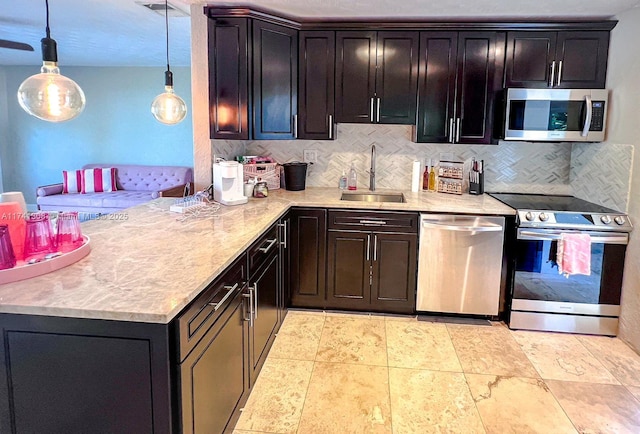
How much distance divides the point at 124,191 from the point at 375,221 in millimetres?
5087

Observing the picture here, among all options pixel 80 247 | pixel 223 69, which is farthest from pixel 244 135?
pixel 80 247

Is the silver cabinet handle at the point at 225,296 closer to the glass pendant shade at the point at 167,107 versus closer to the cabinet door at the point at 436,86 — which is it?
the glass pendant shade at the point at 167,107

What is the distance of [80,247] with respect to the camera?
1970 mm

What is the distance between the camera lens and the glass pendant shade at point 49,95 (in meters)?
1.55

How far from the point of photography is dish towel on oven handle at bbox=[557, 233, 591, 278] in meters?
3.21

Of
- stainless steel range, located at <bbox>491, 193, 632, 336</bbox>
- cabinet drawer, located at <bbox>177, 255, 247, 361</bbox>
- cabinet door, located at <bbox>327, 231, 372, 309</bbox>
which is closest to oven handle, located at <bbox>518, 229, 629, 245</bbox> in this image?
stainless steel range, located at <bbox>491, 193, 632, 336</bbox>

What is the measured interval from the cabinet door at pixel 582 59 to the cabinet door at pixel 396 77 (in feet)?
3.72

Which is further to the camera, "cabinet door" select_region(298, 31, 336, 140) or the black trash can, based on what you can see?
the black trash can

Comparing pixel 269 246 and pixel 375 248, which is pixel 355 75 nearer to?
pixel 375 248

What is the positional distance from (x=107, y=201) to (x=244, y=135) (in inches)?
157

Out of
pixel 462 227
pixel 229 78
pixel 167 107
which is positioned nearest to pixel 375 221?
pixel 462 227

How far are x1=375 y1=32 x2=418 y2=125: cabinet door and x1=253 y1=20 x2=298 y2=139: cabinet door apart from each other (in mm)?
701

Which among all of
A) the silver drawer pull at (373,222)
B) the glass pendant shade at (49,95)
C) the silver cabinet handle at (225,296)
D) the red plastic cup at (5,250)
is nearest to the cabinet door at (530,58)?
the silver drawer pull at (373,222)

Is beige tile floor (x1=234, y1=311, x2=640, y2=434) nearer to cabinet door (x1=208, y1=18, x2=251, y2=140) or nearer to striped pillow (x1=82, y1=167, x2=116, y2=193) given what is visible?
cabinet door (x1=208, y1=18, x2=251, y2=140)
